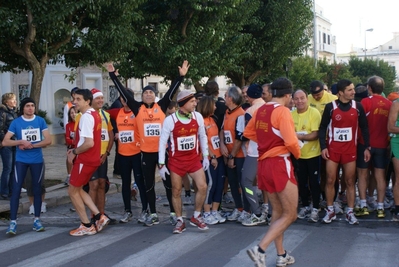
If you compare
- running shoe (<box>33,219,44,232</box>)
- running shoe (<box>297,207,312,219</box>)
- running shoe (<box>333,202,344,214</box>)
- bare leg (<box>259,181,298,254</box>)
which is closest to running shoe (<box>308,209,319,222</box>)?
running shoe (<box>297,207,312,219</box>)

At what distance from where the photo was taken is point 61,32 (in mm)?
11023

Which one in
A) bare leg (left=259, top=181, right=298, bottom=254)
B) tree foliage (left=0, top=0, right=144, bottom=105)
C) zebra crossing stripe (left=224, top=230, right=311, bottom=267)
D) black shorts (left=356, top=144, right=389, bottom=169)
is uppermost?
tree foliage (left=0, top=0, right=144, bottom=105)

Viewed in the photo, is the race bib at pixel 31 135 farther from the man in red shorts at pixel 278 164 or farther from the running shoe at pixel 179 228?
the man in red shorts at pixel 278 164

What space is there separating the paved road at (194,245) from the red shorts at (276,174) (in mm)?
900

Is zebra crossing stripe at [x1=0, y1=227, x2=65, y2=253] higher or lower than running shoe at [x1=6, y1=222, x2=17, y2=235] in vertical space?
lower

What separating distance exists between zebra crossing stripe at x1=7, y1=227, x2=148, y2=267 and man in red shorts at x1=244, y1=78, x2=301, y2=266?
2.23 m

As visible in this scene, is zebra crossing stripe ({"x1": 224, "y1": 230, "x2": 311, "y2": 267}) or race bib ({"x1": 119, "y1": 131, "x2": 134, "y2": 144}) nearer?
zebra crossing stripe ({"x1": 224, "y1": 230, "x2": 311, "y2": 267})

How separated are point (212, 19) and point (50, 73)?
9.39 meters

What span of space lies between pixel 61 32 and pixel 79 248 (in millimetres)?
5536

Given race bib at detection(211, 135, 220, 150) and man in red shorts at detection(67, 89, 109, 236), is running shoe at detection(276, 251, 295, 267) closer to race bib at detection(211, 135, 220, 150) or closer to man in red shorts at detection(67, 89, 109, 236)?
race bib at detection(211, 135, 220, 150)

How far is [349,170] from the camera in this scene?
25.9 ft

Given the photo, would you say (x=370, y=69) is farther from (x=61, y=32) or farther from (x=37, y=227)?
(x=37, y=227)

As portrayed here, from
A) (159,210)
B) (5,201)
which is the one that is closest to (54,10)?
(5,201)

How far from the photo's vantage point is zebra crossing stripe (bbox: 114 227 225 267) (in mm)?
6168
